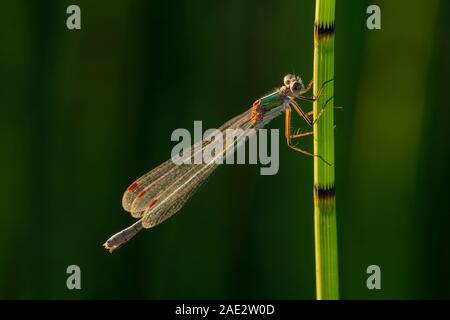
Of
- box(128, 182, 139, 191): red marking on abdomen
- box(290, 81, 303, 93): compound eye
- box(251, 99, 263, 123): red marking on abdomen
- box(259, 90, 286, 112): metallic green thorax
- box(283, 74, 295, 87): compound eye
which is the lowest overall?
box(128, 182, 139, 191): red marking on abdomen

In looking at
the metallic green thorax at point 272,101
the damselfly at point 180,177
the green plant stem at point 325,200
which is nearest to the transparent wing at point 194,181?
the damselfly at point 180,177

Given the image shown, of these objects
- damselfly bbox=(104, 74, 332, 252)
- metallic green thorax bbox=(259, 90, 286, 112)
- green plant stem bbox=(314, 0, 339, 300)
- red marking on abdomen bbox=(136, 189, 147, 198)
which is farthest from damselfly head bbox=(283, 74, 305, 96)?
red marking on abdomen bbox=(136, 189, 147, 198)

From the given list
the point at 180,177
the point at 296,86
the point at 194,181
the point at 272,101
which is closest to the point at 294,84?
the point at 296,86

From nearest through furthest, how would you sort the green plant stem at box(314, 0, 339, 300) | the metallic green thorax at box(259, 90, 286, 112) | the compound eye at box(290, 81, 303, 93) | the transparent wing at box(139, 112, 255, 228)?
the green plant stem at box(314, 0, 339, 300)
the compound eye at box(290, 81, 303, 93)
the metallic green thorax at box(259, 90, 286, 112)
the transparent wing at box(139, 112, 255, 228)

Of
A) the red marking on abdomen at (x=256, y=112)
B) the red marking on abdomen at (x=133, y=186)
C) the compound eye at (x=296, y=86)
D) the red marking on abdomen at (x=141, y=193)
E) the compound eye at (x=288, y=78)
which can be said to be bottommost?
the red marking on abdomen at (x=141, y=193)

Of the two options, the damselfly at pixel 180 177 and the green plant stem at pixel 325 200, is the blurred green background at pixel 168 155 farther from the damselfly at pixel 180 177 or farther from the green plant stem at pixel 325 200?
the green plant stem at pixel 325 200

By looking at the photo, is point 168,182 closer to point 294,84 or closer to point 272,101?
point 272,101

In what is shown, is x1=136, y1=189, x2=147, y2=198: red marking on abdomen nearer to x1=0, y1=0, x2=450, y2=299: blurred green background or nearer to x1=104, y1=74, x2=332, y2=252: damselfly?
x1=104, y1=74, x2=332, y2=252: damselfly
